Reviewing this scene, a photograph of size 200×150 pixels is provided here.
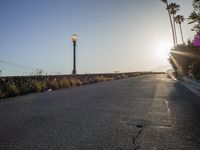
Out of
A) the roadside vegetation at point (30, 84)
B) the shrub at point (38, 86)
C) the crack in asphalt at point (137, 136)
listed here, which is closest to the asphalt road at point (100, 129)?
the crack in asphalt at point (137, 136)

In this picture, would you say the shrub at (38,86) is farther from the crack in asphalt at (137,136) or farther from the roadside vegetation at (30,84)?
the crack in asphalt at (137,136)

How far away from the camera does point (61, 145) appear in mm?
4715

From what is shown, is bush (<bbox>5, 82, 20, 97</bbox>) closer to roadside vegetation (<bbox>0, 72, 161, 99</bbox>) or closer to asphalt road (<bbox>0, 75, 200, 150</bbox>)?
roadside vegetation (<bbox>0, 72, 161, 99</bbox>)

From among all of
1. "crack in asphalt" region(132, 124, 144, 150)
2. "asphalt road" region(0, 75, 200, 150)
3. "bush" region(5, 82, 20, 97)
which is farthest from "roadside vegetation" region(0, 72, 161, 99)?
"crack in asphalt" region(132, 124, 144, 150)

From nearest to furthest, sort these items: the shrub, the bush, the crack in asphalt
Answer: the crack in asphalt
the bush
the shrub

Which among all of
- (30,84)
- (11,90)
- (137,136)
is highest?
(30,84)

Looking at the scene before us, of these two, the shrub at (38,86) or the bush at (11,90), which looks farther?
the shrub at (38,86)

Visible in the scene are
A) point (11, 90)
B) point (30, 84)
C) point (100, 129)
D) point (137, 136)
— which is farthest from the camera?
point (30, 84)

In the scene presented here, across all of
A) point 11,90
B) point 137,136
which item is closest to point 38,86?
point 11,90

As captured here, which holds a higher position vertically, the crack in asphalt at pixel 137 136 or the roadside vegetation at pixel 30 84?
the roadside vegetation at pixel 30 84

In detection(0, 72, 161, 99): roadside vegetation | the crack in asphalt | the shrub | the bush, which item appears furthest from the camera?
the shrub

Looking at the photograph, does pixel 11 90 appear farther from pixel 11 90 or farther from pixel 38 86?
pixel 38 86

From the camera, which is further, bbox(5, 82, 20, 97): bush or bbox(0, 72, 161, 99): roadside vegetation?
bbox(0, 72, 161, 99): roadside vegetation

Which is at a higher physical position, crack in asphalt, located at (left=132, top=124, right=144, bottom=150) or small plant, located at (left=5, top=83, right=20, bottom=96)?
small plant, located at (left=5, top=83, right=20, bottom=96)
